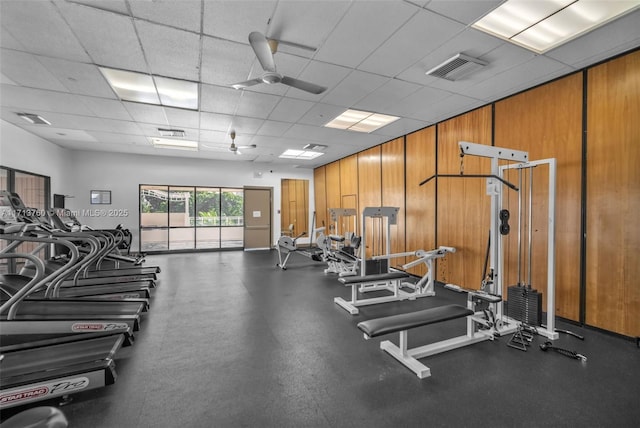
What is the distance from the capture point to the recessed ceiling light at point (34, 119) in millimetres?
5009

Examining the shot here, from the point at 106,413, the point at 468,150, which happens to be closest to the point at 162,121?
the point at 106,413

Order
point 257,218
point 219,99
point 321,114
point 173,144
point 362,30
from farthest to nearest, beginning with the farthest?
point 257,218, point 173,144, point 321,114, point 219,99, point 362,30

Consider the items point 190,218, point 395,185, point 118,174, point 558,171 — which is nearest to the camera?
point 558,171

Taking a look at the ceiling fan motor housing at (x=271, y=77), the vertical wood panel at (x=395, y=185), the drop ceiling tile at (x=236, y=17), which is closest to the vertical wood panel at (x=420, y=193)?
the vertical wood panel at (x=395, y=185)

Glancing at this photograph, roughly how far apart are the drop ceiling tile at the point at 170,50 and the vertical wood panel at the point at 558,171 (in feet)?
14.5

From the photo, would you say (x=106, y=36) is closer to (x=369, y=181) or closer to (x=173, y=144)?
(x=173, y=144)

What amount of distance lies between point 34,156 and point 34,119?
1579 millimetres

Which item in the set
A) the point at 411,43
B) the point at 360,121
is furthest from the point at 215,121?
the point at 411,43

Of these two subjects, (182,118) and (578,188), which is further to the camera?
(182,118)

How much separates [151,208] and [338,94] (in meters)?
7.69

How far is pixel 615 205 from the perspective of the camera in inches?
125

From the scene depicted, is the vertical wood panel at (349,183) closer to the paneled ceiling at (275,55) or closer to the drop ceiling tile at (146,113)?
the paneled ceiling at (275,55)

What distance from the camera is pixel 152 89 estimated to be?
4.07 m

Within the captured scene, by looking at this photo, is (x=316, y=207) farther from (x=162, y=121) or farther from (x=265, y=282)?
(x=162, y=121)
